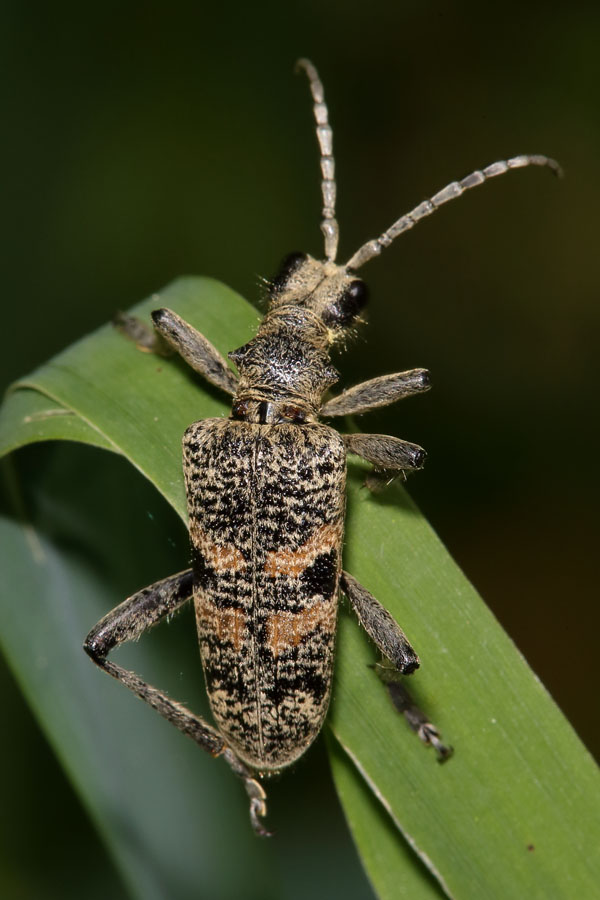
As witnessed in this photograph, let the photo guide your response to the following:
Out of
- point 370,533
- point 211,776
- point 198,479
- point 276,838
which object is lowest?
point 276,838

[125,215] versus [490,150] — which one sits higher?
A: [490,150]

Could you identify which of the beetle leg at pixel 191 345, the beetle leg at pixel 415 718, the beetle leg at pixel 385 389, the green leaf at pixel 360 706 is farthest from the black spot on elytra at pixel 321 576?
the beetle leg at pixel 191 345

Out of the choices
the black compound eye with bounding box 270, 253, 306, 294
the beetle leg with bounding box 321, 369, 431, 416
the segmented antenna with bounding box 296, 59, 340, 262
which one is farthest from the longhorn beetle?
the segmented antenna with bounding box 296, 59, 340, 262

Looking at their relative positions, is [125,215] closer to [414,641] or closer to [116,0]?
[116,0]

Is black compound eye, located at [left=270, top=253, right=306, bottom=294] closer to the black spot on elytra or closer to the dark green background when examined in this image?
the dark green background

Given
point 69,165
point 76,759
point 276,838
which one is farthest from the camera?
point 69,165

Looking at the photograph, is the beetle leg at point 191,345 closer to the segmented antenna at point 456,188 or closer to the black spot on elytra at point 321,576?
the black spot on elytra at point 321,576

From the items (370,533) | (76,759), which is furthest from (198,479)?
(76,759)
